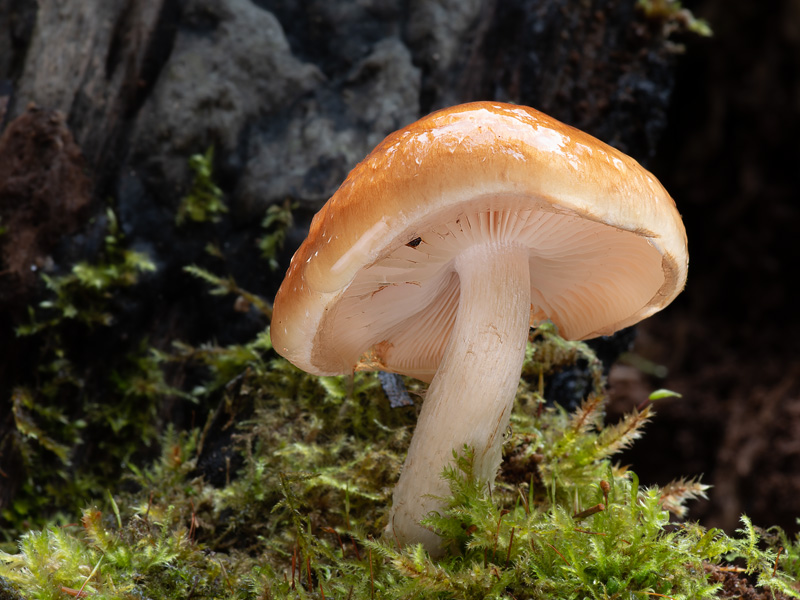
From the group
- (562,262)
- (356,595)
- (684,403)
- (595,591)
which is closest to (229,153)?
(562,262)

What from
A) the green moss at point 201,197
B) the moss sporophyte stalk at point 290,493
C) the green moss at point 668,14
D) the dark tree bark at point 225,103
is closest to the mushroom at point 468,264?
the moss sporophyte stalk at point 290,493

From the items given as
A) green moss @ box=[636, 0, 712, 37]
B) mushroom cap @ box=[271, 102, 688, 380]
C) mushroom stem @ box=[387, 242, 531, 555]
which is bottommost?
mushroom stem @ box=[387, 242, 531, 555]

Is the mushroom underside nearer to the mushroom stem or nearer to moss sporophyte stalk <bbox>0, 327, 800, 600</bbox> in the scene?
the mushroom stem

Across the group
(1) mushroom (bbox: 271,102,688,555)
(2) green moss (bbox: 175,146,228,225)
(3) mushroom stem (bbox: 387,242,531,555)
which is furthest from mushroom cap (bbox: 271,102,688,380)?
(2) green moss (bbox: 175,146,228,225)

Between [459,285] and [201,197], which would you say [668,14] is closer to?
[459,285]

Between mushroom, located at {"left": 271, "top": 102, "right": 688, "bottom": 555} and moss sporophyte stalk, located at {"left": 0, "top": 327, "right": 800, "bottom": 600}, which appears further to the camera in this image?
moss sporophyte stalk, located at {"left": 0, "top": 327, "right": 800, "bottom": 600}

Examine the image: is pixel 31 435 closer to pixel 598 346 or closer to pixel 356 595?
pixel 356 595

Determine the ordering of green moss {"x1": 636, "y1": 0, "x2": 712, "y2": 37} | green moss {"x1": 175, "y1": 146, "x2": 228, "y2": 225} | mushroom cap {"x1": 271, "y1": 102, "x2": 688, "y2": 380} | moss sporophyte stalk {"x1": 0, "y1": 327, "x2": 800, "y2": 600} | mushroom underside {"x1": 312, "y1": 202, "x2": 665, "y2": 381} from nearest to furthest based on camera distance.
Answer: mushroom cap {"x1": 271, "y1": 102, "x2": 688, "y2": 380} → moss sporophyte stalk {"x1": 0, "y1": 327, "x2": 800, "y2": 600} → mushroom underside {"x1": 312, "y1": 202, "x2": 665, "y2": 381} → green moss {"x1": 175, "y1": 146, "x2": 228, "y2": 225} → green moss {"x1": 636, "y1": 0, "x2": 712, "y2": 37}
